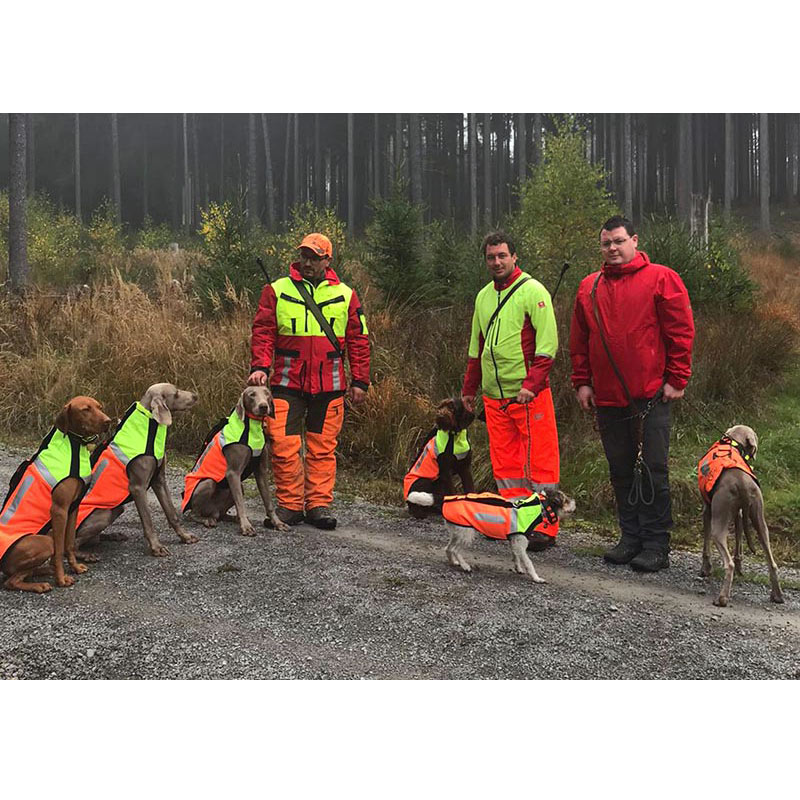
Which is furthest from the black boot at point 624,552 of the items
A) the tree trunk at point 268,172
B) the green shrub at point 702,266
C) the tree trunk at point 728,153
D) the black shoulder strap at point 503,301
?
the tree trunk at point 268,172

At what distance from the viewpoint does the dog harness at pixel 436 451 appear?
586cm

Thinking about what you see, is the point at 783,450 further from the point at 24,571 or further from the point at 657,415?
the point at 24,571

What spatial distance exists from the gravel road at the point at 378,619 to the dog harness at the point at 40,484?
390 mm

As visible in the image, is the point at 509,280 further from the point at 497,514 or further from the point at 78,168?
the point at 78,168

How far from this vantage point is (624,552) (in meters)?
5.05

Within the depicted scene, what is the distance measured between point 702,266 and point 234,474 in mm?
8587

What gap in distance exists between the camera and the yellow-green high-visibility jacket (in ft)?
16.7

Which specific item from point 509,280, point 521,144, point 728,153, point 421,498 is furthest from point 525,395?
point 521,144

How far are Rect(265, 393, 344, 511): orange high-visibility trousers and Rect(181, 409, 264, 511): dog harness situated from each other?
249 millimetres

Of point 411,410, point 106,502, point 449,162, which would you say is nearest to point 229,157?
point 449,162

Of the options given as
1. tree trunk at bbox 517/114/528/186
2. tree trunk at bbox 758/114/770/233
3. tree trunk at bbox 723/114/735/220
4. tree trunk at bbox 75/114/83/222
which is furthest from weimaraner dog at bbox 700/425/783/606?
tree trunk at bbox 517/114/528/186

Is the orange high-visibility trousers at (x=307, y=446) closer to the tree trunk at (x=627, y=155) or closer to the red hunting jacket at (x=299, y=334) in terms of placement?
the red hunting jacket at (x=299, y=334)

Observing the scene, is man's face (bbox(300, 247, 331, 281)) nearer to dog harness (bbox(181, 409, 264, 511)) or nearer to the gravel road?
dog harness (bbox(181, 409, 264, 511))

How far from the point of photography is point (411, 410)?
768 centimetres
